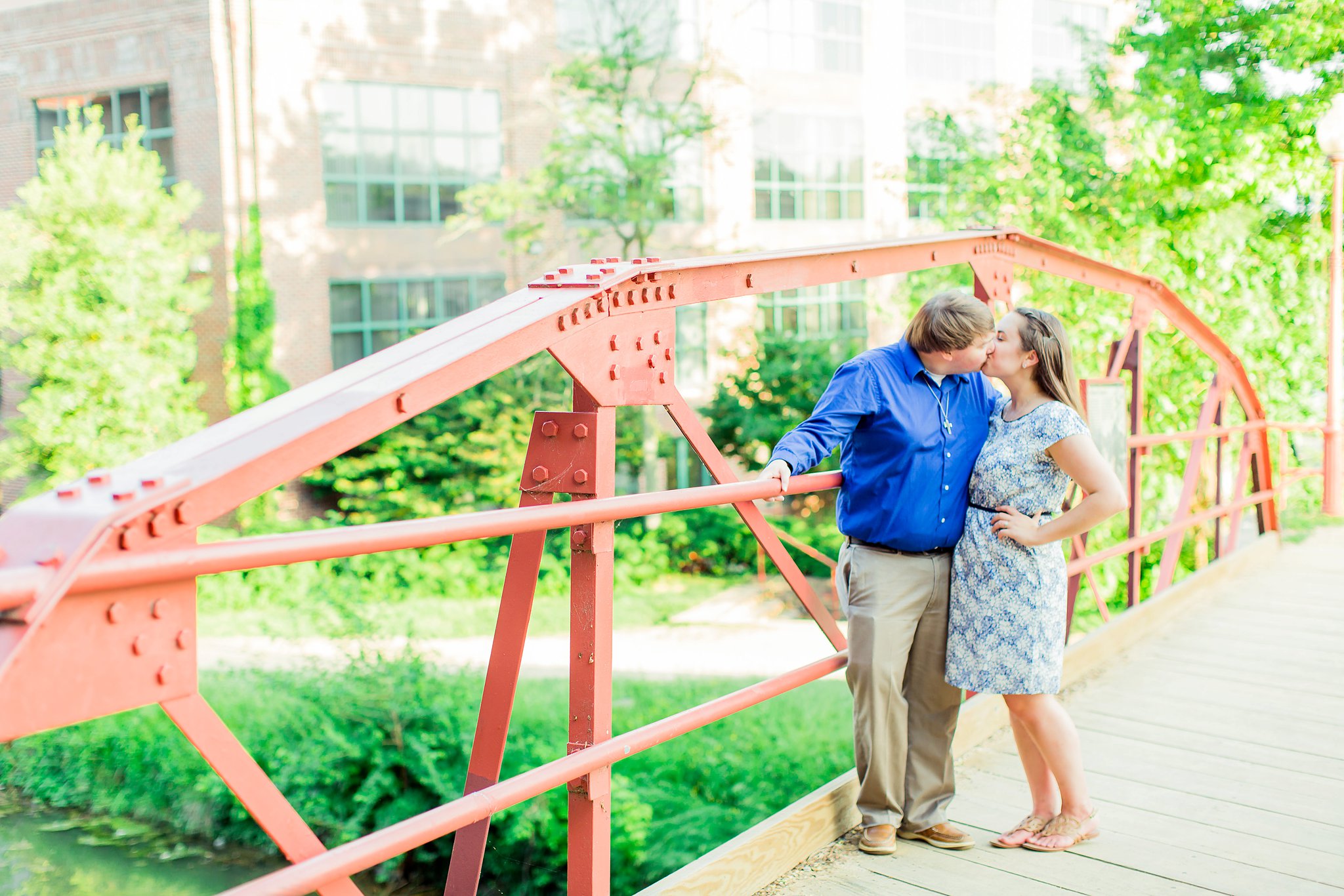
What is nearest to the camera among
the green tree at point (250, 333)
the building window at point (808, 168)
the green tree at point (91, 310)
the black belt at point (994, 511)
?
the black belt at point (994, 511)

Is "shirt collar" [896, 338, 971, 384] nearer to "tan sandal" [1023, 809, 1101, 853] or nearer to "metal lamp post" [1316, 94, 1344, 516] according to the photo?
"tan sandal" [1023, 809, 1101, 853]

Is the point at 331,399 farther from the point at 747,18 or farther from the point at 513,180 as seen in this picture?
the point at 747,18

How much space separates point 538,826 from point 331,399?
24.7ft

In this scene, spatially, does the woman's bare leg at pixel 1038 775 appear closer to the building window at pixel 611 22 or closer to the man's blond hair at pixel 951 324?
the man's blond hair at pixel 951 324

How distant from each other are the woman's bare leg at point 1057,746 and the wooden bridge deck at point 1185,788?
0.11 metres

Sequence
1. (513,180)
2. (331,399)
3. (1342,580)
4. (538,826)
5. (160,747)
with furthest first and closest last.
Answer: (513,180)
(160,747)
(538,826)
(1342,580)
(331,399)

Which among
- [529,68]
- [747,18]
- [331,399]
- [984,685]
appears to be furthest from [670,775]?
[747,18]

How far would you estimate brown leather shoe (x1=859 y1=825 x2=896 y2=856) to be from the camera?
123 inches

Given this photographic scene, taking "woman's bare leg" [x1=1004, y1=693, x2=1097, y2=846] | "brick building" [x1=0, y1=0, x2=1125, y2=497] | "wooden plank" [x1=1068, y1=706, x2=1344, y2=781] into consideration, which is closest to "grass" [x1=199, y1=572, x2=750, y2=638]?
"brick building" [x1=0, y1=0, x2=1125, y2=497]

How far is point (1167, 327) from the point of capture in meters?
11.4

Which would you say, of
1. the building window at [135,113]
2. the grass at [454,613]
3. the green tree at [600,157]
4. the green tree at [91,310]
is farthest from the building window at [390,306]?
the grass at [454,613]

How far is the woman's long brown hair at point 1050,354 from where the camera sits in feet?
9.93

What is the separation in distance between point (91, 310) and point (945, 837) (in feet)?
58.6

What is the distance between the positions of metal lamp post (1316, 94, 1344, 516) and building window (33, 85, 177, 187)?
17.7 metres
